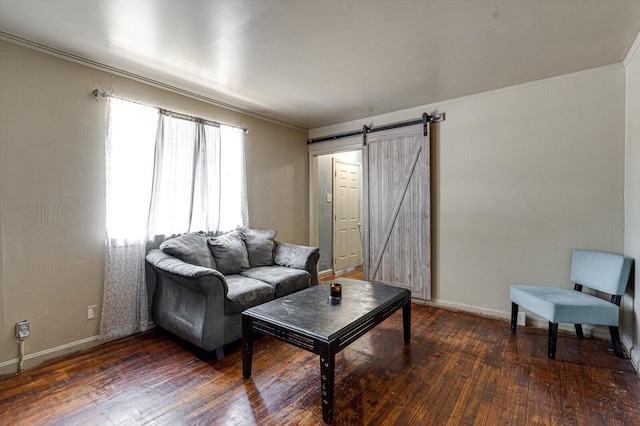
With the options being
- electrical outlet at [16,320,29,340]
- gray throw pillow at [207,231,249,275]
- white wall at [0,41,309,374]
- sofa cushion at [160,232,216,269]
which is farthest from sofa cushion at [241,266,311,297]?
electrical outlet at [16,320,29,340]

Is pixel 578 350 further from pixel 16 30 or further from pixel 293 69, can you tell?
pixel 16 30

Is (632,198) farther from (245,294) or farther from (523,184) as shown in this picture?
(245,294)

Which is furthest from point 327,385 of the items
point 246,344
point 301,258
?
point 301,258

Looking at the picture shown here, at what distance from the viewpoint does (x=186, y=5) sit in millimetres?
1895

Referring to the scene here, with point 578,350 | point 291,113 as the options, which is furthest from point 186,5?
point 578,350

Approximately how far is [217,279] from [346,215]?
3492 mm

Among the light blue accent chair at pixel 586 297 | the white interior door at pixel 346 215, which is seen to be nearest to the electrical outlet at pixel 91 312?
the white interior door at pixel 346 215

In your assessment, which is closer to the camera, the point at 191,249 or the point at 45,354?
the point at 45,354

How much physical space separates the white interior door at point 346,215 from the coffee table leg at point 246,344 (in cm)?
323

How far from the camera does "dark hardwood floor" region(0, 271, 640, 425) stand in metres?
1.76

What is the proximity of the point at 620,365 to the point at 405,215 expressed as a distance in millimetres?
2301

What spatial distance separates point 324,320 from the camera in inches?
77.5

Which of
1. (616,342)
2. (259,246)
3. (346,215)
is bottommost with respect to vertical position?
(616,342)

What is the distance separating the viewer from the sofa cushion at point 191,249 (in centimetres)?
285
